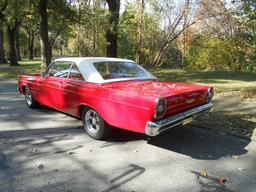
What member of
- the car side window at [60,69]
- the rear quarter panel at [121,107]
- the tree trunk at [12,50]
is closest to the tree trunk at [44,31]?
the tree trunk at [12,50]

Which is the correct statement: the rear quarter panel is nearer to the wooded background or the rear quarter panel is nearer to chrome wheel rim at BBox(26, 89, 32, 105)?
chrome wheel rim at BBox(26, 89, 32, 105)

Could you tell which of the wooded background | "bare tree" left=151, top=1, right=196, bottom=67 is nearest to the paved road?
the wooded background

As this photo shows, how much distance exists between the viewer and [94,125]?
231 inches

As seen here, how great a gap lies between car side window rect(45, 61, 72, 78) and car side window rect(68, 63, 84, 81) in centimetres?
15

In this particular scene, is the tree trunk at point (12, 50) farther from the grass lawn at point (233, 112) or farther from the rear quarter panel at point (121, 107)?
the rear quarter panel at point (121, 107)

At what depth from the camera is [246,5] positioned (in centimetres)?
901

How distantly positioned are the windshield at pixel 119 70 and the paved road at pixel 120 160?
1097 millimetres

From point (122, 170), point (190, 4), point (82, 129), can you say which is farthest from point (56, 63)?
point (190, 4)

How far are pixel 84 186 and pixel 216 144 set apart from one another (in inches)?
101

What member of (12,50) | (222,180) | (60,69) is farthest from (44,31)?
(222,180)

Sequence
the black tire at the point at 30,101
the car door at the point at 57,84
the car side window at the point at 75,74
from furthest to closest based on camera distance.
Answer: the black tire at the point at 30,101
the car door at the point at 57,84
the car side window at the point at 75,74

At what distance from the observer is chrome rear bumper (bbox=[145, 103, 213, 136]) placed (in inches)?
181

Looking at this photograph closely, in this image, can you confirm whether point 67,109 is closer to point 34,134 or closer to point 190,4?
point 34,134

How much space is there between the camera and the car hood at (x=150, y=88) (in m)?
4.94
